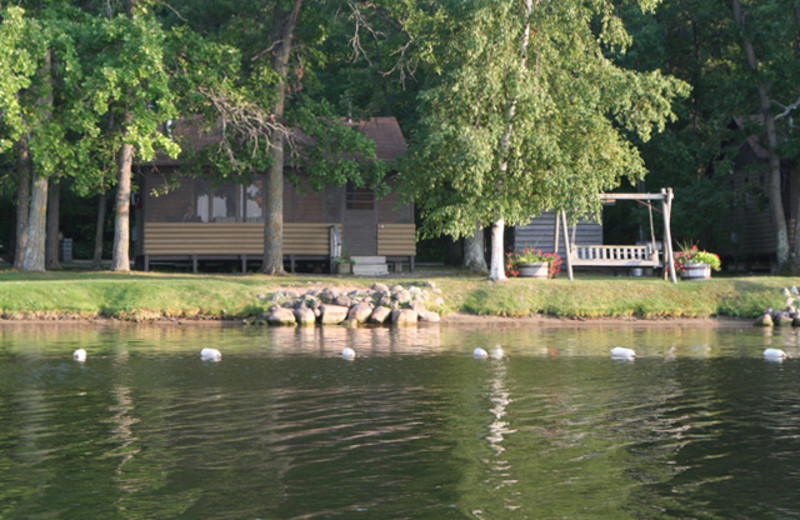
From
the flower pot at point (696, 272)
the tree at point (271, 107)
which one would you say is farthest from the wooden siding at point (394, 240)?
the flower pot at point (696, 272)

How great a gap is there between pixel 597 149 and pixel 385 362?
1326 cm

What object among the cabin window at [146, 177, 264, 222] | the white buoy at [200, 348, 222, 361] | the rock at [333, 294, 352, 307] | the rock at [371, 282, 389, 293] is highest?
the cabin window at [146, 177, 264, 222]

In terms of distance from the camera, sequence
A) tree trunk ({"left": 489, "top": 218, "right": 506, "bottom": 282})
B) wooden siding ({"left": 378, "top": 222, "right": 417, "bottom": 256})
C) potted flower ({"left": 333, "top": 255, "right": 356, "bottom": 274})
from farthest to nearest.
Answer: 1. wooden siding ({"left": 378, "top": 222, "right": 417, "bottom": 256})
2. potted flower ({"left": 333, "top": 255, "right": 356, "bottom": 274})
3. tree trunk ({"left": 489, "top": 218, "right": 506, "bottom": 282})

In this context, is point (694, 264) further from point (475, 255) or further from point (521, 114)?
point (475, 255)

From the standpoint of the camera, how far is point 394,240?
36188 mm

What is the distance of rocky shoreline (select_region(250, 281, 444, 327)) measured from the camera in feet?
80.4

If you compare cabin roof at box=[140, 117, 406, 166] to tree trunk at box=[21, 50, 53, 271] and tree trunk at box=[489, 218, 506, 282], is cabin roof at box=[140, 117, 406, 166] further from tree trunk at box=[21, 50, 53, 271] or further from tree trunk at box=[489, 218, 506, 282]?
tree trunk at box=[489, 218, 506, 282]

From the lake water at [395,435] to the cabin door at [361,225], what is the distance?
1825 cm

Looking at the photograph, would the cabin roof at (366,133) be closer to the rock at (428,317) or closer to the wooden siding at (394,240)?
the wooden siding at (394,240)

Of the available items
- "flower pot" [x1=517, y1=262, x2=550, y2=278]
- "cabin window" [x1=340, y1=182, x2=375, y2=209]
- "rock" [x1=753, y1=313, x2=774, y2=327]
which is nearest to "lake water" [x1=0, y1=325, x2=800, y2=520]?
"rock" [x1=753, y1=313, x2=774, y2=327]

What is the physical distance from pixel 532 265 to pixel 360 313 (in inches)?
239

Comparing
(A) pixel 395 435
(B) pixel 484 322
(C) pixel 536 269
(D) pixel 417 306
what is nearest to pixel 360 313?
(D) pixel 417 306

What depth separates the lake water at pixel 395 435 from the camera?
7441 mm

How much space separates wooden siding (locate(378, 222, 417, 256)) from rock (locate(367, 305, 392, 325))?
36.7 feet
